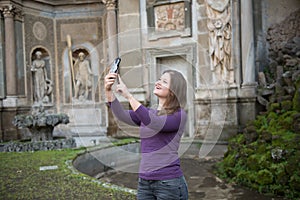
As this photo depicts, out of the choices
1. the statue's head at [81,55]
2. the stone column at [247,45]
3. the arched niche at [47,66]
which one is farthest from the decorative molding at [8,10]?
the stone column at [247,45]

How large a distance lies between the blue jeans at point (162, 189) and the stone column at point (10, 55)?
10.4 m

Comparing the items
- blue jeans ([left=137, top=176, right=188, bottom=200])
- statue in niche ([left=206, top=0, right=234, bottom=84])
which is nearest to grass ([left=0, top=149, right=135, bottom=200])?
blue jeans ([left=137, top=176, right=188, bottom=200])

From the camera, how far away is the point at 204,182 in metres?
5.43

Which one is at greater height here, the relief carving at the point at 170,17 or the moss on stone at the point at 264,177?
the relief carving at the point at 170,17

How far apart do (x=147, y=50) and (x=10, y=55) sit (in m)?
4.99

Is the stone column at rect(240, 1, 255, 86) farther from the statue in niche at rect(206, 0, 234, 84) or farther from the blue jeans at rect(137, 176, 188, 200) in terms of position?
the blue jeans at rect(137, 176, 188, 200)

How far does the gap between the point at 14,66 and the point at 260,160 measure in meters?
9.22

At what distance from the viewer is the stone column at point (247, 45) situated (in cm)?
801

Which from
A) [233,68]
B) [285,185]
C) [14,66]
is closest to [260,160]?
[285,185]

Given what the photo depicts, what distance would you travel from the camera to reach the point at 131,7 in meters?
9.96

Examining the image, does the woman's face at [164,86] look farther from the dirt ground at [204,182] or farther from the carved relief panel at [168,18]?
the carved relief panel at [168,18]

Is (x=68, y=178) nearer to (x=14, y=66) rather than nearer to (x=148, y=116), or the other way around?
(x=148, y=116)

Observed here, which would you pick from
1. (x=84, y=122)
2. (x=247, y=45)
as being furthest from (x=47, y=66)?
(x=247, y=45)

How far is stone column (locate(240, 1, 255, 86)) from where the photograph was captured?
8008 millimetres
